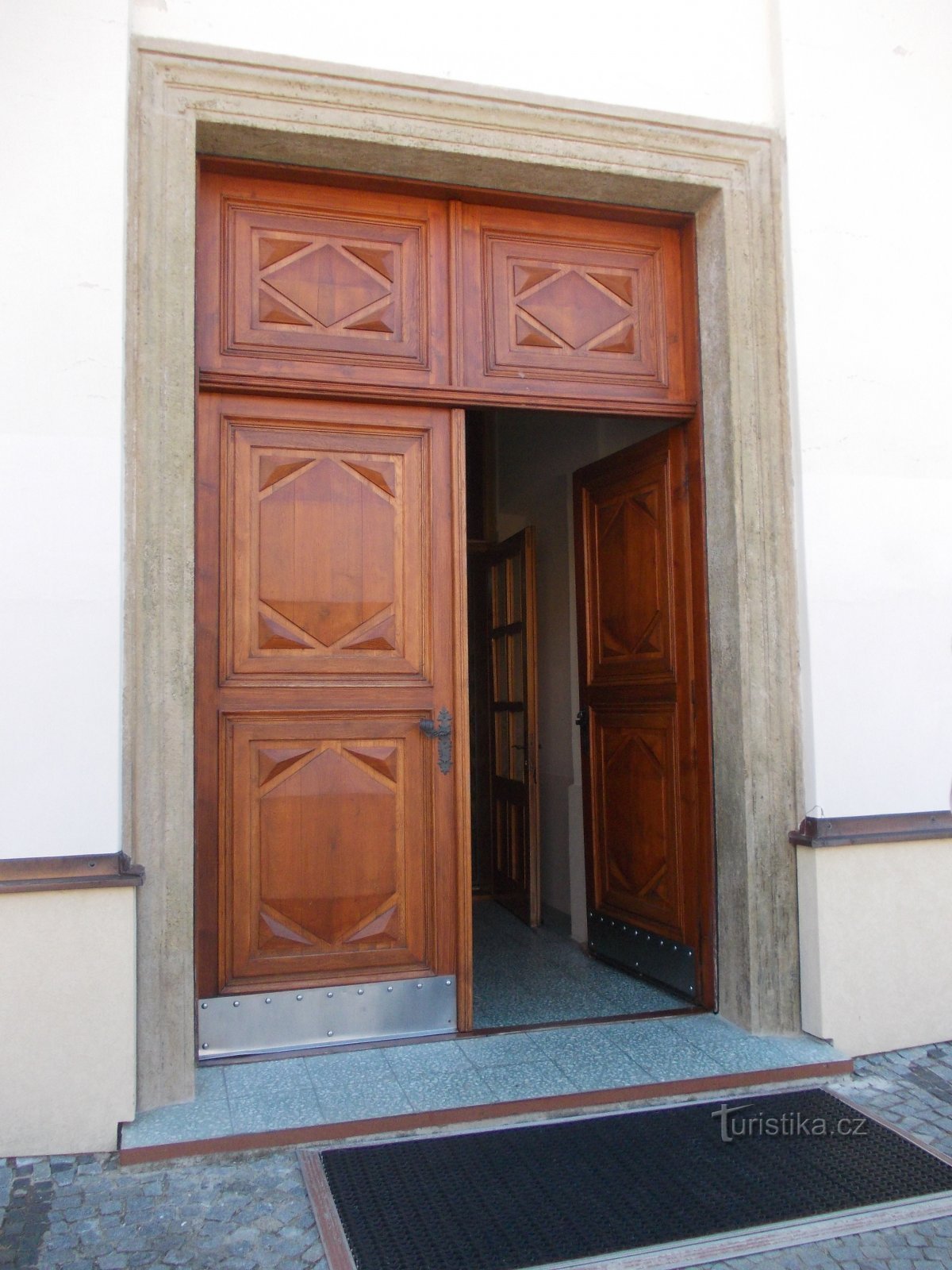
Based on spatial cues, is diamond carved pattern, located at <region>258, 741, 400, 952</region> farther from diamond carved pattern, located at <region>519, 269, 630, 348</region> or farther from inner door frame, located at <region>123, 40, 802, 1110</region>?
diamond carved pattern, located at <region>519, 269, 630, 348</region>

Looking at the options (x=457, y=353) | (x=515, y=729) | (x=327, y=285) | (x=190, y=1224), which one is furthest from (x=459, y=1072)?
(x=515, y=729)

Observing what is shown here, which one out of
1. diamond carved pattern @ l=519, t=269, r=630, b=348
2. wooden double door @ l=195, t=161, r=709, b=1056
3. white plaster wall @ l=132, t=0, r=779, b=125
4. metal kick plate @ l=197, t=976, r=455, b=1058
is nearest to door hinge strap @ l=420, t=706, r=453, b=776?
wooden double door @ l=195, t=161, r=709, b=1056

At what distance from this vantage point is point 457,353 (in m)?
4.06

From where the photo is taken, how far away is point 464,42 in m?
3.86

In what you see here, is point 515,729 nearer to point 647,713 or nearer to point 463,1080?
point 647,713

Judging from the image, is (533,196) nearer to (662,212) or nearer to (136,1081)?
(662,212)

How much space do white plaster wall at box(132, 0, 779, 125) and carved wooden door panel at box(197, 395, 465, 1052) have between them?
1.21 metres

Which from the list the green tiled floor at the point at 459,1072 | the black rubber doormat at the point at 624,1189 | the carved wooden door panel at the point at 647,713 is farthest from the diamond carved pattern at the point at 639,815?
the black rubber doormat at the point at 624,1189

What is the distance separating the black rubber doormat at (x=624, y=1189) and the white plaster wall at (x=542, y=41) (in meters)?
3.57

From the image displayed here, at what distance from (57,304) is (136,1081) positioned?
7.87 ft

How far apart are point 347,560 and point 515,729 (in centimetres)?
284

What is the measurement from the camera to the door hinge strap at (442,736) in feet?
13.0

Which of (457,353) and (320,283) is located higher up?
(320,283)

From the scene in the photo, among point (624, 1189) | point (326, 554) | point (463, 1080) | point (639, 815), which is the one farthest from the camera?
point (639, 815)
